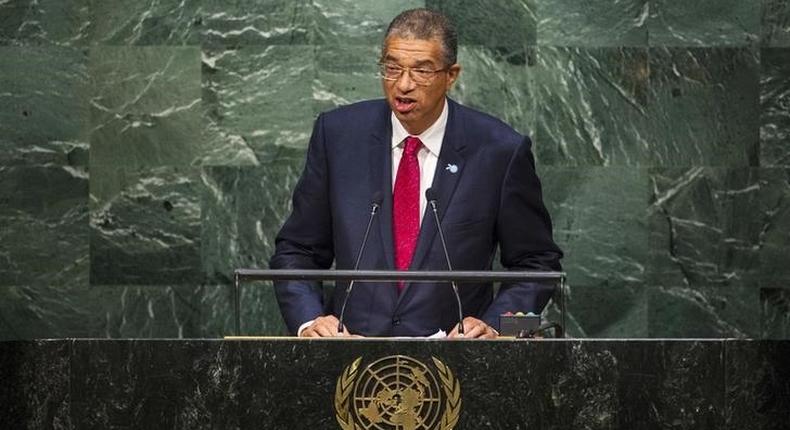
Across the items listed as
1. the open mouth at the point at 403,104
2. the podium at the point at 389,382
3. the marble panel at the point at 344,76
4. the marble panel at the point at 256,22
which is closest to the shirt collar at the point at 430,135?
the open mouth at the point at 403,104

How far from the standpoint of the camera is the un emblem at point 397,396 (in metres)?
3.96

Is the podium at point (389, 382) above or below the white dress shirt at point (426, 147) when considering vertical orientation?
below

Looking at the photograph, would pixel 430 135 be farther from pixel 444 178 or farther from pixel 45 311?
pixel 45 311

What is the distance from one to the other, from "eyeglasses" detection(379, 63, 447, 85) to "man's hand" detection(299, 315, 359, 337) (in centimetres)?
78

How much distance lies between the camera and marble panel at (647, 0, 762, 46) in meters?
7.30

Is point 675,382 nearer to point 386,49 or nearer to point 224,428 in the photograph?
point 224,428

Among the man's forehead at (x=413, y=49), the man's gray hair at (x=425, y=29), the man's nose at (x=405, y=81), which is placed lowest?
the man's nose at (x=405, y=81)

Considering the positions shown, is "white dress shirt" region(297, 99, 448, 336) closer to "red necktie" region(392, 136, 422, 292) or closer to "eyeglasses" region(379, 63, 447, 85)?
"red necktie" region(392, 136, 422, 292)

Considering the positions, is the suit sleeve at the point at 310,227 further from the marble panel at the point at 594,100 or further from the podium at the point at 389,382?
the marble panel at the point at 594,100

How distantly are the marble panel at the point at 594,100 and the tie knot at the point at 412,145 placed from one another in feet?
6.56

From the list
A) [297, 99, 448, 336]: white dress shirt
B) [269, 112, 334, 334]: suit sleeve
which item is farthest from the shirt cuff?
[297, 99, 448, 336]: white dress shirt

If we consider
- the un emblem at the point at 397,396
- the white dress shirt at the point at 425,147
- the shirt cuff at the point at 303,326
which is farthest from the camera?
the white dress shirt at the point at 425,147

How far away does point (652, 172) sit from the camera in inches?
289

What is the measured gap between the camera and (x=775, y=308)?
7312 mm
